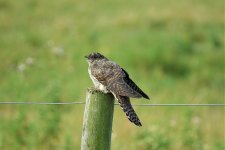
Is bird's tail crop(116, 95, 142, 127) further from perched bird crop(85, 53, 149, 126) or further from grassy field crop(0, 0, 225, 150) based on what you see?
grassy field crop(0, 0, 225, 150)

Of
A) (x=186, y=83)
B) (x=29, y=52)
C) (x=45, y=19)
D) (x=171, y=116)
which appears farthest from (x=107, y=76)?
(x=45, y=19)

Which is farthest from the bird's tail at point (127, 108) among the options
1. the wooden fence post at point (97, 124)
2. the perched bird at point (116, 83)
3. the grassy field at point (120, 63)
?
the grassy field at point (120, 63)

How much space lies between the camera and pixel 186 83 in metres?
12.7

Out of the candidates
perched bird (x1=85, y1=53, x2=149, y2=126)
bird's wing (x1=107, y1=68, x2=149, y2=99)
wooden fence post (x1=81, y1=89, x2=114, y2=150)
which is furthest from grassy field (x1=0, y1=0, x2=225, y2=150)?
wooden fence post (x1=81, y1=89, x2=114, y2=150)

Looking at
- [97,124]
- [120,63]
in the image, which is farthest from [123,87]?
[120,63]

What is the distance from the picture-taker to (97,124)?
450 cm

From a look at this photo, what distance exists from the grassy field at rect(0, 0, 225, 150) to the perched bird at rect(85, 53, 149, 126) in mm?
1879

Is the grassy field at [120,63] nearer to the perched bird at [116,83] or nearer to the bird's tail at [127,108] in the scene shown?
the perched bird at [116,83]

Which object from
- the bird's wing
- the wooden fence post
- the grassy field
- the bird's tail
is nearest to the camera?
the wooden fence post

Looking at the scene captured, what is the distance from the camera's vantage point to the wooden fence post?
4504mm

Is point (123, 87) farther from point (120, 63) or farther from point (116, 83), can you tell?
point (120, 63)

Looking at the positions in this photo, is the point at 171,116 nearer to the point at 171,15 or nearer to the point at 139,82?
the point at 139,82

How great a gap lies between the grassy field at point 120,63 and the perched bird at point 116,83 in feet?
6.17

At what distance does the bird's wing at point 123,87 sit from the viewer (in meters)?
4.81
